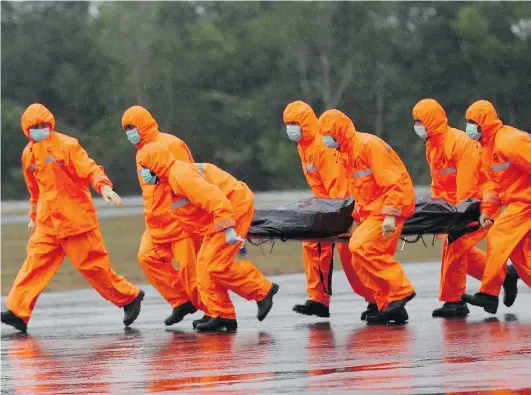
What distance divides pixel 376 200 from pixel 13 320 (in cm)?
348

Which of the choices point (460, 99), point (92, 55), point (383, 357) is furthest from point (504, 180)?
point (92, 55)

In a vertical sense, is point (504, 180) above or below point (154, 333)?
above

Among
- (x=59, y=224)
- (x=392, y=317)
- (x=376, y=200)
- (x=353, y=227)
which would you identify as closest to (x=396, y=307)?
(x=392, y=317)

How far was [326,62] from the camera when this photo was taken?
5934 cm

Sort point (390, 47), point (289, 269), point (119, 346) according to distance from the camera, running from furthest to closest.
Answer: point (390, 47) → point (289, 269) → point (119, 346)

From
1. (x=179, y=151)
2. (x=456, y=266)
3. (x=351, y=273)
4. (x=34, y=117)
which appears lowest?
(x=351, y=273)

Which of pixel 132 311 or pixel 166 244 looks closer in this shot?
pixel 166 244

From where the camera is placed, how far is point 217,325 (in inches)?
517

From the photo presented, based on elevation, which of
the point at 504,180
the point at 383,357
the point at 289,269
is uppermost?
the point at 504,180

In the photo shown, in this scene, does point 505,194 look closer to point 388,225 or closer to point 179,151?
point 388,225

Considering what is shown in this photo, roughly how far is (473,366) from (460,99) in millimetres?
44645

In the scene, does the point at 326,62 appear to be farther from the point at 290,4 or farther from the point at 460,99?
the point at 460,99

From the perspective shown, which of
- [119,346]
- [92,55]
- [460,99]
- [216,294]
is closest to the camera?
[119,346]

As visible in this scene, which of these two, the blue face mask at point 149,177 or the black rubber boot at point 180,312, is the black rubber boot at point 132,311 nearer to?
the black rubber boot at point 180,312
